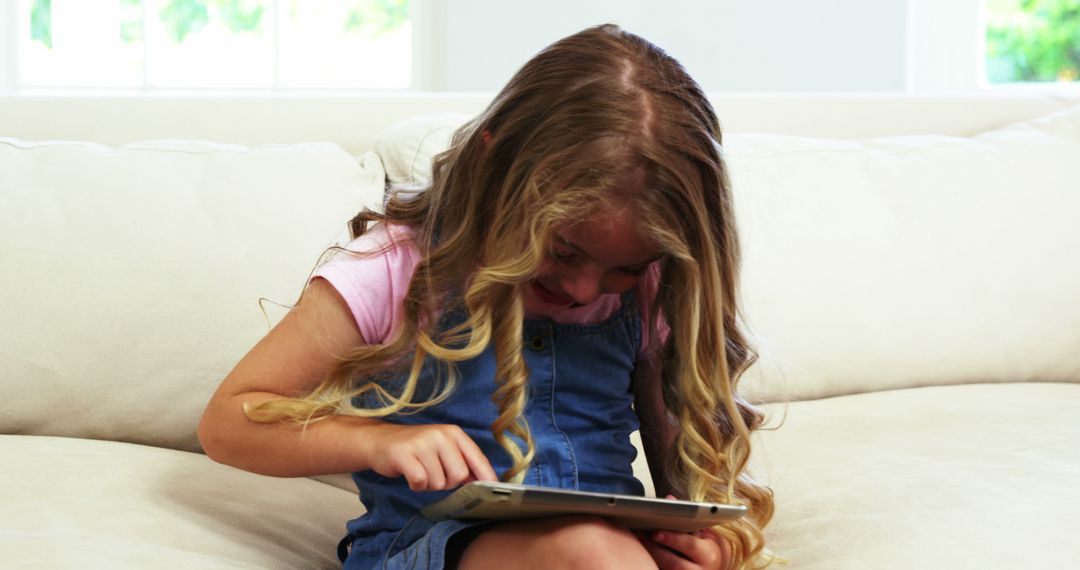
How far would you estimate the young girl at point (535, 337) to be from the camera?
95cm

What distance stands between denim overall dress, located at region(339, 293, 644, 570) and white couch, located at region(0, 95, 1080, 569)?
96 millimetres

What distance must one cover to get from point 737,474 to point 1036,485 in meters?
0.31

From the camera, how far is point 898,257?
1647 mm

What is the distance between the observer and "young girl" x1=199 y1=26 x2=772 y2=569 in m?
0.95

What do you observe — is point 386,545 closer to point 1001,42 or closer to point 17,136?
point 17,136

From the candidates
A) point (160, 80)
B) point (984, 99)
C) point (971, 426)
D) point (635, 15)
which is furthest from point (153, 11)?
point (971, 426)

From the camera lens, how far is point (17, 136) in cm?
167

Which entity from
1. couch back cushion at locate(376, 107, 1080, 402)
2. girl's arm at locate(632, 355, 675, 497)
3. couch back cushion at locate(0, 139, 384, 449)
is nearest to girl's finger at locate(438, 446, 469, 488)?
girl's arm at locate(632, 355, 675, 497)

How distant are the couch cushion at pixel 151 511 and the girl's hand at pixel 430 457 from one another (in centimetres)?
17

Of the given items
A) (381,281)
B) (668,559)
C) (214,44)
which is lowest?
(668,559)

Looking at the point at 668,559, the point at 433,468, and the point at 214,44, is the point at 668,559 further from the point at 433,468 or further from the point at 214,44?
the point at 214,44

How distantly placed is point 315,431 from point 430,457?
128mm

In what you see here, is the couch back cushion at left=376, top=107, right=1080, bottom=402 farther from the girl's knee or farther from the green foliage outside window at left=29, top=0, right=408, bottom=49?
the green foliage outside window at left=29, top=0, right=408, bottom=49

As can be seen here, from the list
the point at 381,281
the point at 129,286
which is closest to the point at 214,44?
the point at 129,286
